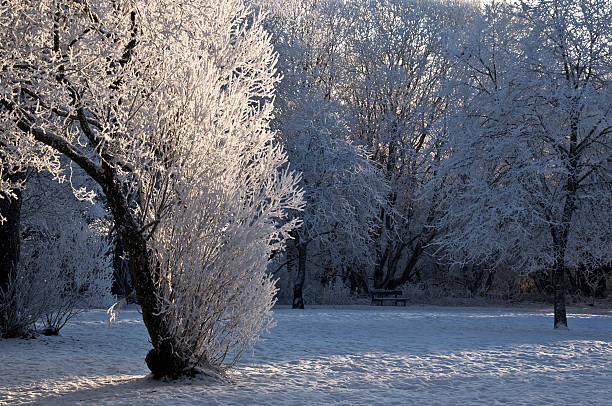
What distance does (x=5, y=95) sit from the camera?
6703 millimetres

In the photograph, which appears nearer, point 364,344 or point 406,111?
point 364,344

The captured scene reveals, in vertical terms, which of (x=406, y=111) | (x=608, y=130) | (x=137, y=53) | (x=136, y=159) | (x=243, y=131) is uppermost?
(x=406, y=111)

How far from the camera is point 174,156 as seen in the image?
8.35 meters

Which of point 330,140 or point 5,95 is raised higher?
point 330,140

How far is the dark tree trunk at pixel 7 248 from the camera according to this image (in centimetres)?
1248

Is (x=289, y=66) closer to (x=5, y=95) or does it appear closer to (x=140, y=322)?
(x=140, y=322)

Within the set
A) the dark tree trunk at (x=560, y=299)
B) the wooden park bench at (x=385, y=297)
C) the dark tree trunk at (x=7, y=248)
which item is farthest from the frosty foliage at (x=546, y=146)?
the dark tree trunk at (x=7, y=248)

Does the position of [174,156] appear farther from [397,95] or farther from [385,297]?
[397,95]

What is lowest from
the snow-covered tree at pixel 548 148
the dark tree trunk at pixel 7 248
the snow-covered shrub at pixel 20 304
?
the snow-covered shrub at pixel 20 304

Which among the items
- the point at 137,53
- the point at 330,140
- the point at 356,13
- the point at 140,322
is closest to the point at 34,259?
the point at 140,322

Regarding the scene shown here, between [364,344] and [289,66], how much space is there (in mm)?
17023

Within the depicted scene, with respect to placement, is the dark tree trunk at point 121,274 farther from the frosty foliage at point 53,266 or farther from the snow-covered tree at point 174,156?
the snow-covered tree at point 174,156

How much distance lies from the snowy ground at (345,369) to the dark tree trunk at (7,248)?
0.50 metres

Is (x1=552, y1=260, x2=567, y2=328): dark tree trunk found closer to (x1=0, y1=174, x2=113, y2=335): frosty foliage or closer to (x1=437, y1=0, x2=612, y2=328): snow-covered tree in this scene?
(x1=437, y1=0, x2=612, y2=328): snow-covered tree
